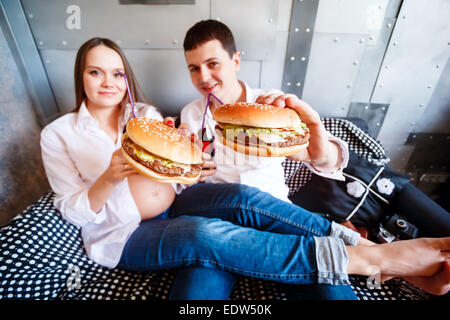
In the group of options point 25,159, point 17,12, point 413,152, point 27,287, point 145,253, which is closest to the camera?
point 27,287

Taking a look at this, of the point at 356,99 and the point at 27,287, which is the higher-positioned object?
the point at 356,99

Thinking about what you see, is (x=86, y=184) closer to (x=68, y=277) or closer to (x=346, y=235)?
(x=68, y=277)

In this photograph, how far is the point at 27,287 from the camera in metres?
0.98

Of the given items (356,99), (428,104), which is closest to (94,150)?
(356,99)

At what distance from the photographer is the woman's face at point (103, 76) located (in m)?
1.28

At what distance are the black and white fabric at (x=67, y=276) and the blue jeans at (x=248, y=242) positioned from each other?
4.3 inches

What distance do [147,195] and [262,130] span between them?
0.85m

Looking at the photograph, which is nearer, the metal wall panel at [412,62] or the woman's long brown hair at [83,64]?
the woman's long brown hair at [83,64]

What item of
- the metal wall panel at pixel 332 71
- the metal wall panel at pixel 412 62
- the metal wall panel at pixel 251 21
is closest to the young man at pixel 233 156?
the metal wall panel at pixel 251 21

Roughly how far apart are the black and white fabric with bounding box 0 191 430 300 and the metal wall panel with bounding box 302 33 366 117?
5.15ft

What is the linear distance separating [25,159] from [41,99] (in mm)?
597

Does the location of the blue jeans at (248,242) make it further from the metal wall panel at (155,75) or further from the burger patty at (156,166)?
the metal wall panel at (155,75)

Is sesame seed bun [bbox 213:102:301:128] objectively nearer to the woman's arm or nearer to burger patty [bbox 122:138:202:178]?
burger patty [bbox 122:138:202:178]

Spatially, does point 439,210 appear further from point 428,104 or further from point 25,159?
point 25,159
